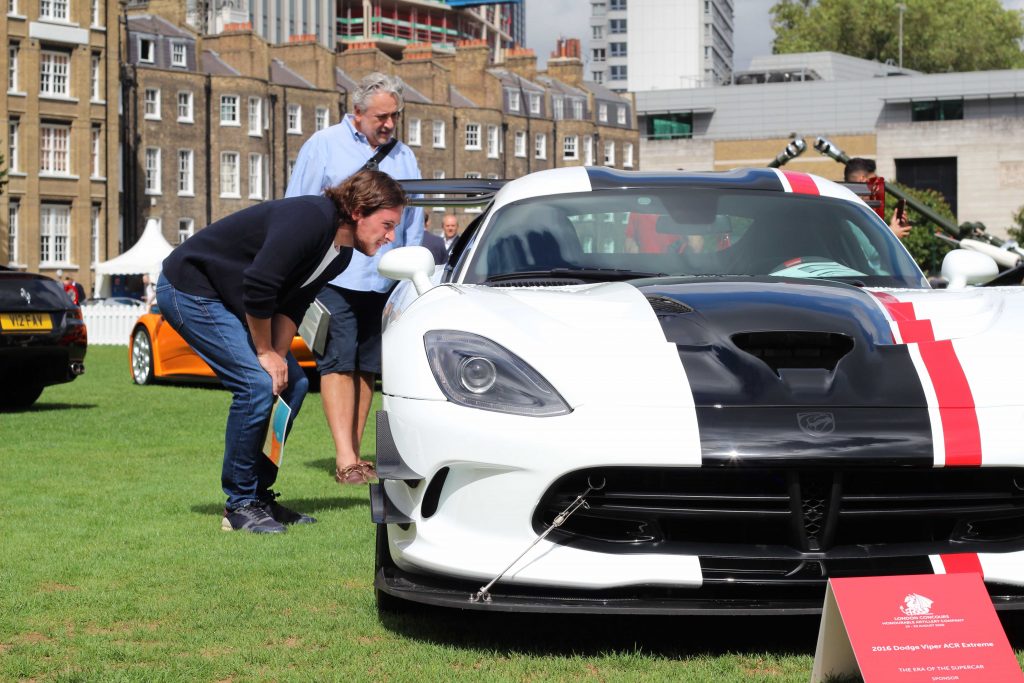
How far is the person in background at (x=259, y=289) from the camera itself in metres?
5.43

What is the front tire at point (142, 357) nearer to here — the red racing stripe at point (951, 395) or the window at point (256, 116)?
the red racing stripe at point (951, 395)

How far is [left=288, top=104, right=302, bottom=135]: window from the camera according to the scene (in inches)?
2822

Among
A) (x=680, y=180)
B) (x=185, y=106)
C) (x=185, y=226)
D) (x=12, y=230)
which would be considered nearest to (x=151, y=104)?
(x=185, y=106)

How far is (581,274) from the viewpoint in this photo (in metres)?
4.99

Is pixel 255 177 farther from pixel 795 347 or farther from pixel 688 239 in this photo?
pixel 795 347

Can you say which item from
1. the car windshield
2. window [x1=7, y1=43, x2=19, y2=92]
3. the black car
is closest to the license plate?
the black car

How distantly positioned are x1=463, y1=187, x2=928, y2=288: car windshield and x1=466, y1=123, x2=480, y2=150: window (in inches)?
3122

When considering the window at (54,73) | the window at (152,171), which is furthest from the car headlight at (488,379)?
the window at (152,171)

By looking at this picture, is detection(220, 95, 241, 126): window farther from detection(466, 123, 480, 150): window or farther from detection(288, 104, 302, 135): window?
detection(466, 123, 480, 150): window

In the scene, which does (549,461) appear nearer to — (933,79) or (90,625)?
(90,625)

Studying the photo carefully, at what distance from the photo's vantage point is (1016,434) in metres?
3.68

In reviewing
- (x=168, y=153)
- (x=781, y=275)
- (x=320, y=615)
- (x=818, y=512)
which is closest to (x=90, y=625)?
(x=320, y=615)

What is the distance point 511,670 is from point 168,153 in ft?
210

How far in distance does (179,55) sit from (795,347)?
2615 inches
